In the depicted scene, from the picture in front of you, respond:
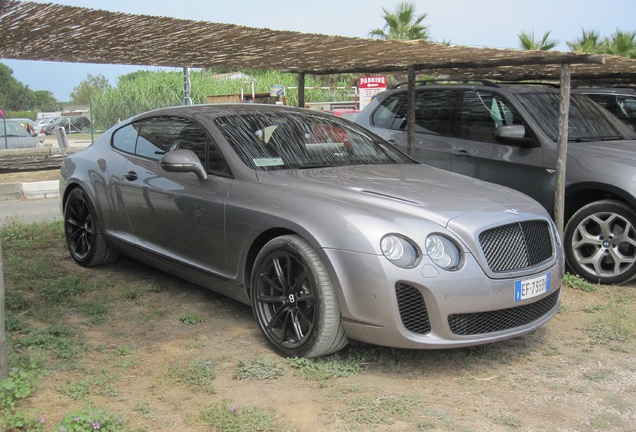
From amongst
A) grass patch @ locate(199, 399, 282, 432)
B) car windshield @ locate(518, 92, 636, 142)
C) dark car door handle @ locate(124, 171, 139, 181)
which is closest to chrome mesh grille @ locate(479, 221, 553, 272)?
grass patch @ locate(199, 399, 282, 432)

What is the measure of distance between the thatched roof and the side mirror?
0.87 metres

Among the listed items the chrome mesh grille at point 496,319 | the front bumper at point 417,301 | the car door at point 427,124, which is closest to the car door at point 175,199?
the front bumper at point 417,301

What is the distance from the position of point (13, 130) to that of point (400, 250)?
18.3m

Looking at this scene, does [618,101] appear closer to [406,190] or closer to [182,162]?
[406,190]

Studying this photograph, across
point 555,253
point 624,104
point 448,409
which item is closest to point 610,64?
point 624,104

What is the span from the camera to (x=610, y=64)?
7.12 meters

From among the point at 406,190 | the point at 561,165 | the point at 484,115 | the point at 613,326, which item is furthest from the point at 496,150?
the point at 406,190

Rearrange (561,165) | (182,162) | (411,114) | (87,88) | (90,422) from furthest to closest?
(87,88), (411,114), (561,165), (182,162), (90,422)

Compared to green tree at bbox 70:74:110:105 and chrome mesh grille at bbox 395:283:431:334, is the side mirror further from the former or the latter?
green tree at bbox 70:74:110:105

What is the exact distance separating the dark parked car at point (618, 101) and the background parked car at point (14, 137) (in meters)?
15.3

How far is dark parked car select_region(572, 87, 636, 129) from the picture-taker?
27.1 ft

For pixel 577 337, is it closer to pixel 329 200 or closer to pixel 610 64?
pixel 329 200

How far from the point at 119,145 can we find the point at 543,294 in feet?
12.1

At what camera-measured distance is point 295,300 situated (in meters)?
3.93
